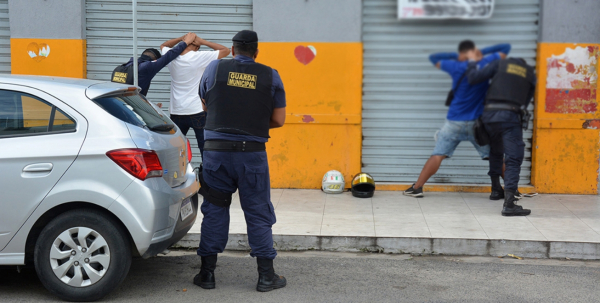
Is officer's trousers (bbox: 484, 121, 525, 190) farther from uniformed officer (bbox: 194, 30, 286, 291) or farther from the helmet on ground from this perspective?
uniformed officer (bbox: 194, 30, 286, 291)

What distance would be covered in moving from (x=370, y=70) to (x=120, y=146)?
173 inches

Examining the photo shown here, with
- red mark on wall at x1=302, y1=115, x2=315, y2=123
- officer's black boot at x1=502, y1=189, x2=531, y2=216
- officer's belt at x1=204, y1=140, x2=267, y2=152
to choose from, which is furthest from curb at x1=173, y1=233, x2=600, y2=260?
red mark on wall at x1=302, y1=115, x2=315, y2=123

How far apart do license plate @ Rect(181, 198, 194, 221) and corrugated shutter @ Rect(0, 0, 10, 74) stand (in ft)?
15.9

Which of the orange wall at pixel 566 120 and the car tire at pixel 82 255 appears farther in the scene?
the orange wall at pixel 566 120

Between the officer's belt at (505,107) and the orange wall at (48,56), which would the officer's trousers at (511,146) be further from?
the orange wall at (48,56)

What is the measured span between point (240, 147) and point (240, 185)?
0.93ft

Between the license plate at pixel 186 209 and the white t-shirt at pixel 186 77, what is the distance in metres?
2.54

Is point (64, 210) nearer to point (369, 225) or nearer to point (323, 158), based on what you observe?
point (369, 225)

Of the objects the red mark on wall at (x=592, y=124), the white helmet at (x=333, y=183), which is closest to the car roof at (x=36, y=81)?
the white helmet at (x=333, y=183)

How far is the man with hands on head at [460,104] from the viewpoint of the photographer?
704 cm

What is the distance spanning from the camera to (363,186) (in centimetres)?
770

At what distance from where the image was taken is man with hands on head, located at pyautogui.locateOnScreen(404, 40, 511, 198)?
7.04 meters

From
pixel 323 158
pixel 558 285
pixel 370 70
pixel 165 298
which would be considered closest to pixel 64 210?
pixel 165 298

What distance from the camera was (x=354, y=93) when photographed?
308 inches
